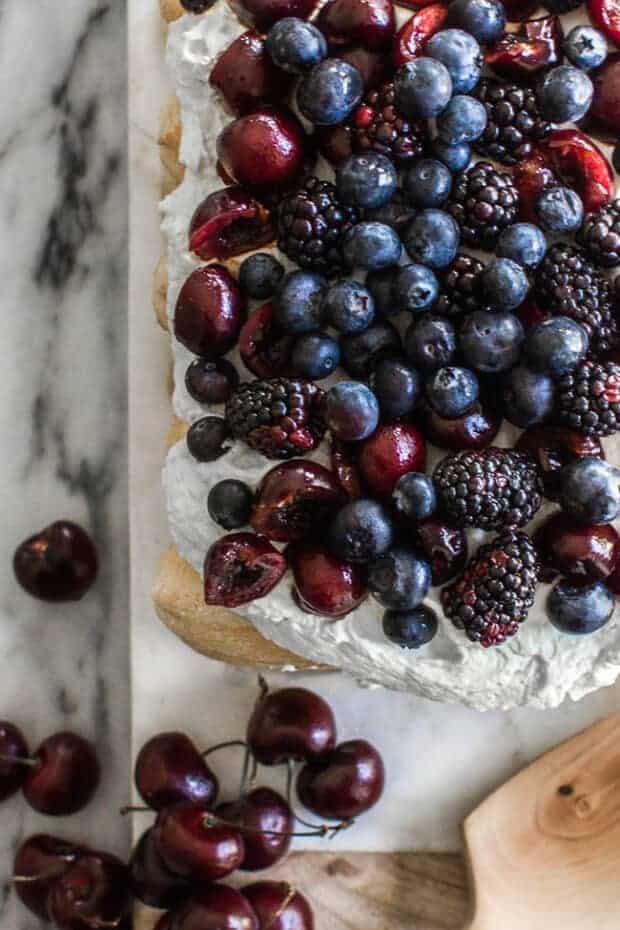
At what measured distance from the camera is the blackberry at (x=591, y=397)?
1.31 metres

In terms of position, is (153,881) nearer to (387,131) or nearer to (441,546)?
(441,546)

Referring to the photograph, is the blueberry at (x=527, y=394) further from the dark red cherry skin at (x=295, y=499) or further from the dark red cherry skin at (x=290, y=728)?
the dark red cherry skin at (x=290, y=728)

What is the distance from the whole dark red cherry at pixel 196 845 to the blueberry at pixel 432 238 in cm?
85

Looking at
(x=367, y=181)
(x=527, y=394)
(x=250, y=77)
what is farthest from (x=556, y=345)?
(x=250, y=77)

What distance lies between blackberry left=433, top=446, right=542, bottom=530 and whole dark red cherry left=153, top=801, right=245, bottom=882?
641 mm

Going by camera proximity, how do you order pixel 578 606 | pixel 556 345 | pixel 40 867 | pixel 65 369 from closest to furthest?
pixel 556 345 < pixel 578 606 < pixel 40 867 < pixel 65 369

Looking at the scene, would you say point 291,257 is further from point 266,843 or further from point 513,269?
point 266,843

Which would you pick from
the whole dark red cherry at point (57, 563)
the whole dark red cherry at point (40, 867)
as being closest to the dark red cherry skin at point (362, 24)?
the whole dark red cherry at point (57, 563)

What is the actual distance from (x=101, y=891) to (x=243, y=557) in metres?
0.65

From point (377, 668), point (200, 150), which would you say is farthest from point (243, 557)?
point (200, 150)

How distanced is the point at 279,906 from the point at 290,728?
247 mm

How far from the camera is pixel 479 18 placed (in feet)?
4.47

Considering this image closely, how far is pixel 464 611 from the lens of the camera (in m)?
1.35

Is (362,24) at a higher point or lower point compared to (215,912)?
higher
